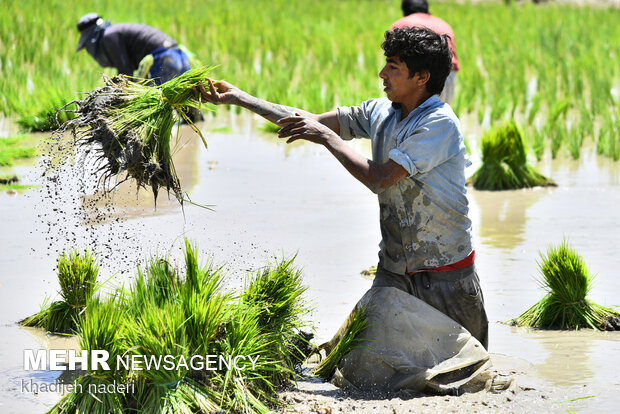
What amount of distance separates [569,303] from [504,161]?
3029 mm

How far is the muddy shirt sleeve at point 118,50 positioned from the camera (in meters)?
8.28

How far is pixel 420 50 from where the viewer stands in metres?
3.26

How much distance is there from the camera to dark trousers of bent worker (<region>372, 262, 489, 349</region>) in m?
3.39

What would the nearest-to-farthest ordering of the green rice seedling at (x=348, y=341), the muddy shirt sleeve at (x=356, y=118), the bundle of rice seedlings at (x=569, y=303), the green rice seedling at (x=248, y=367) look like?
the green rice seedling at (x=248, y=367) < the green rice seedling at (x=348, y=341) < the muddy shirt sleeve at (x=356, y=118) < the bundle of rice seedlings at (x=569, y=303)

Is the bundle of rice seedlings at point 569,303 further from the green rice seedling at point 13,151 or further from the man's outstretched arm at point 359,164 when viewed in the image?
the green rice seedling at point 13,151

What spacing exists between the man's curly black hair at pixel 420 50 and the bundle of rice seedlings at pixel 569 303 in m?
1.12

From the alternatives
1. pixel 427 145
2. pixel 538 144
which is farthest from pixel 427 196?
pixel 538 144

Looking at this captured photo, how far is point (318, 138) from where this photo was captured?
10.6 ft

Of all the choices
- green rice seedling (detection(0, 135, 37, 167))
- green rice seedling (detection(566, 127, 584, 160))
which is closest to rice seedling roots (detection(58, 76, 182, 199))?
green rice seedling (detection(0, 135, 37, 167))

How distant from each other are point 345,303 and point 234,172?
313cm

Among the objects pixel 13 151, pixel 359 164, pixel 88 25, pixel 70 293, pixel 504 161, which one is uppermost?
pixel 88 25

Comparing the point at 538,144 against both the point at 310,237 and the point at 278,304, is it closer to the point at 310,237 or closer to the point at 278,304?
the point at 310,237

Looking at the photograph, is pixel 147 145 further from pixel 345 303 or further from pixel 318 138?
pixel 345 303

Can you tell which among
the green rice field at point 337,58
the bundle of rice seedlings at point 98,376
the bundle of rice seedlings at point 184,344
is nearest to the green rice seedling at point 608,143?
the green rice field at point 337,58
